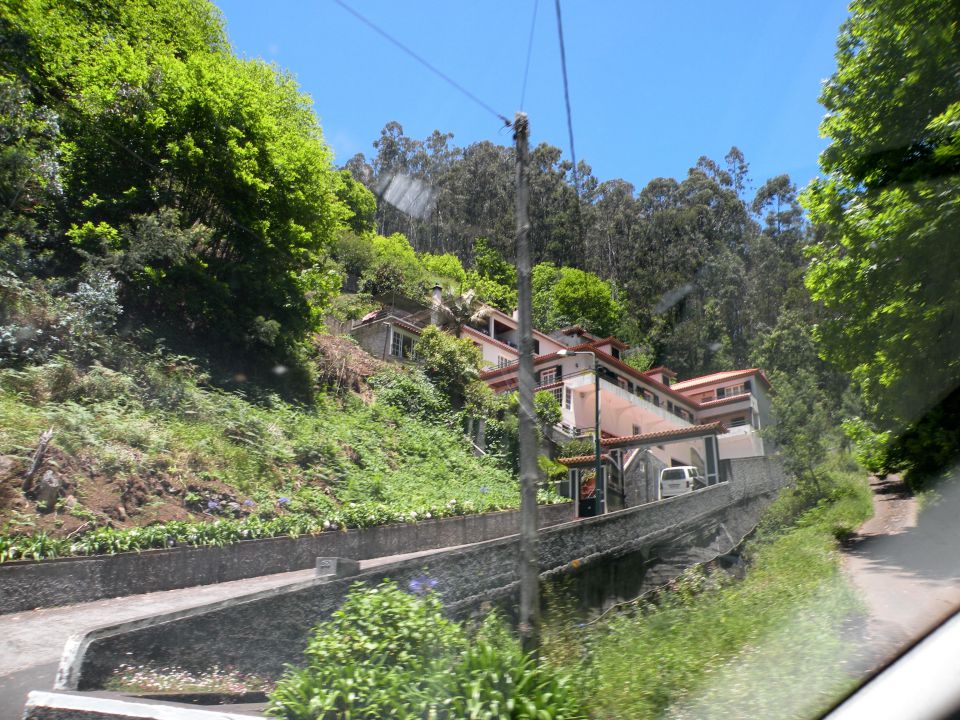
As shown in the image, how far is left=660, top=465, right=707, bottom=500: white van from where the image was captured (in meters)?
27.1

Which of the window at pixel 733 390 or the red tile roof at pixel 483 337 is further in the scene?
the red tile roof at pixel 483 337

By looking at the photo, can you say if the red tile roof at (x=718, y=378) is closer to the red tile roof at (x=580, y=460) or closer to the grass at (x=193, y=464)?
the red tile roof at (x=580, y=460)

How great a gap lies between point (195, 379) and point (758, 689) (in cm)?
1658

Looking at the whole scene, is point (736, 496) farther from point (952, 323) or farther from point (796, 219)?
point (952, 323)

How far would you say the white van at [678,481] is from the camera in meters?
27.1

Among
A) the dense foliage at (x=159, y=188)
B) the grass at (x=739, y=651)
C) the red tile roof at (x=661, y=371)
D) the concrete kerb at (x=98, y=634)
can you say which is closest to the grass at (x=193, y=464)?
the dense foliage at (x=159, y=188)

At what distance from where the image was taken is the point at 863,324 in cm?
1030

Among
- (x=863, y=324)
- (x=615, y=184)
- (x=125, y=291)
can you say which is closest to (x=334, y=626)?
(x=863, y=324)

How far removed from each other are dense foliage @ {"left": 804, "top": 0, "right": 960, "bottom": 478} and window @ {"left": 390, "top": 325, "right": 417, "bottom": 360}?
23.6 meters

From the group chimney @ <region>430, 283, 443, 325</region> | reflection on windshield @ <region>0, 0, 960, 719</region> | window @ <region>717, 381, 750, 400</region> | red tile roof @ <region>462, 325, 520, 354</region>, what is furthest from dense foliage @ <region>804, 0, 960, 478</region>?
red tile roof @ <region>462, 325, 520, 354</region>

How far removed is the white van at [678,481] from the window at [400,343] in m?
12.7

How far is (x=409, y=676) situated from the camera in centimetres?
495

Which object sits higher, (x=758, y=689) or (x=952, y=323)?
(x=952, y=323)

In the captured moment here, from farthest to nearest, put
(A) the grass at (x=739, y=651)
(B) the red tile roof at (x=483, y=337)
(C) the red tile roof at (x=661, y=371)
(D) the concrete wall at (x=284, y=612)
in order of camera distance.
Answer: (B) the red tile roof at (x=483, y=337)
(C) the red tile roof at (x=661, y=371)
(D) the concrete wall at (x=284, y=612)
(A) the grass at (x=739, y=651)
